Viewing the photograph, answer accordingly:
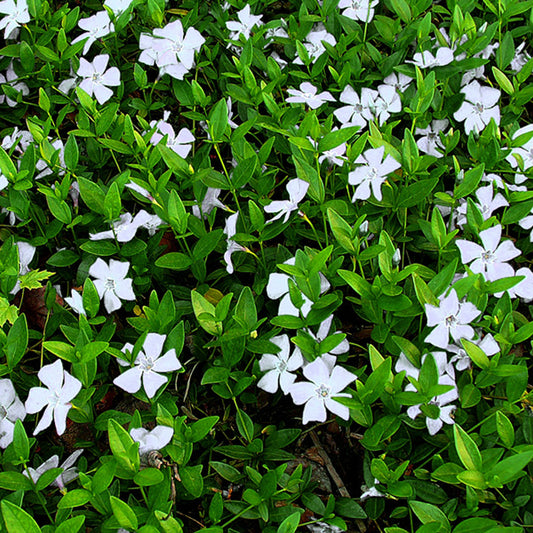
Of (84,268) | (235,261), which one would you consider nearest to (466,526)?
(235,261)

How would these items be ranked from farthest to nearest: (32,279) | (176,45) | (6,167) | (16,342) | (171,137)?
(176,45) < (171,137) < (6,167) < (32,279) < (16,342)

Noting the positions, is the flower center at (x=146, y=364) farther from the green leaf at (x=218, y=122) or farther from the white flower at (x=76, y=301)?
the green leaf at (x=218, y=122)

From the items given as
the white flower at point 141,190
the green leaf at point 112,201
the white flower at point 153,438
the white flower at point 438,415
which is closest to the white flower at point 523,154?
the white flower at point 438,415

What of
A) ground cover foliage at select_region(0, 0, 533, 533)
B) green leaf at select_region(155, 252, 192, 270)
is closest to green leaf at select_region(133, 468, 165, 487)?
ground cover foliage at select_region(0, 0, 533, 533)

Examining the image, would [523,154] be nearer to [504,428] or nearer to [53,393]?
[504,428]

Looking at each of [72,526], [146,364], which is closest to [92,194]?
[146,364]

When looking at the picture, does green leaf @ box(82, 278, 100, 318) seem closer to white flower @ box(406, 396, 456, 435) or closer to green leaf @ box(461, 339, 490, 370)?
white flower @ box(406, 396, 456, 435)
